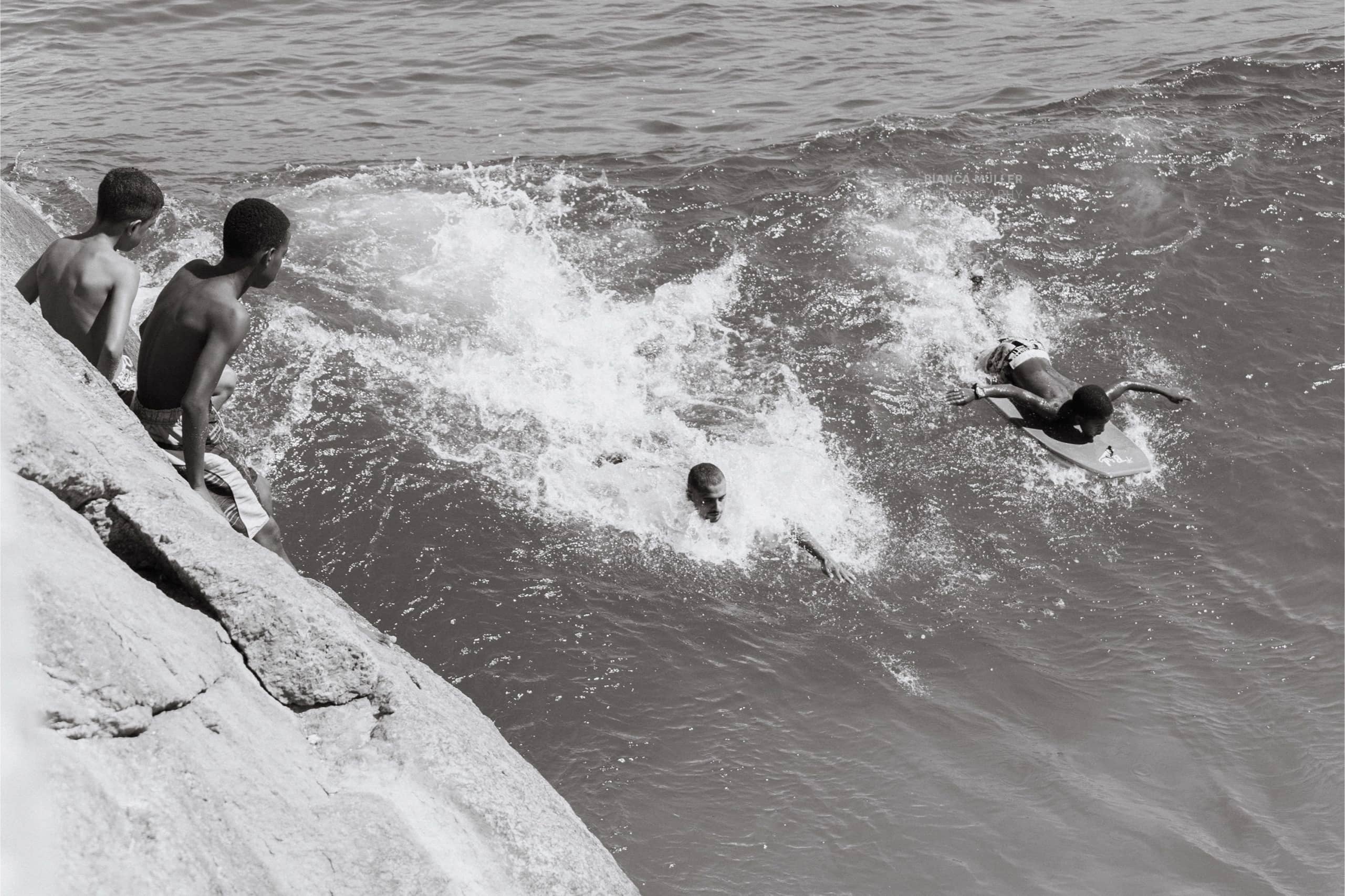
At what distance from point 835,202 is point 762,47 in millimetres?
5559

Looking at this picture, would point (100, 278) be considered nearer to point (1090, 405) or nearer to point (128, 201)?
point (128, 201)

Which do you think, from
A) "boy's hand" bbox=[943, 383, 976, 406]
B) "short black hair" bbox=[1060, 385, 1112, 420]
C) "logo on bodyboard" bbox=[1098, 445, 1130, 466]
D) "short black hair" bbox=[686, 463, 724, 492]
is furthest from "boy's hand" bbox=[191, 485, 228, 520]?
"logo on bodyboard" bbox=[1098, 445, 1130, 466]

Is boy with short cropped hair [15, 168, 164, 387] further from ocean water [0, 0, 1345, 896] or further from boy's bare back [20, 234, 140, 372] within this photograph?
ocean water [0, 0, 1345, 896]

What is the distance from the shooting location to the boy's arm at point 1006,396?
9203 mm

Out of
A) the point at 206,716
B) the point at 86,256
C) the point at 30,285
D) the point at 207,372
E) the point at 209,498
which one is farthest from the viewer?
the point at 30,285

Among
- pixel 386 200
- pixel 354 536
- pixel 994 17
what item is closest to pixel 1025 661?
pixel 354 536

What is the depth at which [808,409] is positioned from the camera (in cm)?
927

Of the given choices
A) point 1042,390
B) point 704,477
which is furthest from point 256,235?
point 1042,390

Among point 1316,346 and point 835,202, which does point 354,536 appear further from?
point 1316,346

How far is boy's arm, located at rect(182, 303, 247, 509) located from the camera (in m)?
4.45

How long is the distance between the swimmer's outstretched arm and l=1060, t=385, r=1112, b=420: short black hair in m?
2.59

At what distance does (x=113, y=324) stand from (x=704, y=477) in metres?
3.84

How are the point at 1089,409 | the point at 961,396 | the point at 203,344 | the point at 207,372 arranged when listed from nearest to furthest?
the point at 207,372 < the point at 203,344 < the point at 1089,409 < the point at 961,396

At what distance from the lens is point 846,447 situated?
29.5 ft
